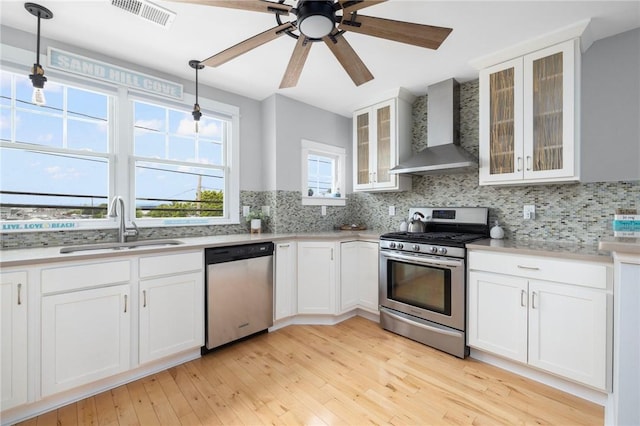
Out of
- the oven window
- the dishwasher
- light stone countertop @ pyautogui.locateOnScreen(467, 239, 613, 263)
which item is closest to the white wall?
light stone countertop @ pyautogui.locateOnScreen(467, 239, 613, 263)

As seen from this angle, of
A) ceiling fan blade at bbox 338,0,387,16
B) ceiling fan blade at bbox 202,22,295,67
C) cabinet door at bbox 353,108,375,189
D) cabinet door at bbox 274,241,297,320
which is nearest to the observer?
ceiling fan blade at bbox 338,0,387,16

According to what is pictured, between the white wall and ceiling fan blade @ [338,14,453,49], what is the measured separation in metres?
1.62

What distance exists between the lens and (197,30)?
2.09 metres

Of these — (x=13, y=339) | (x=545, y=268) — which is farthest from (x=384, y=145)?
(x=13, y=339)

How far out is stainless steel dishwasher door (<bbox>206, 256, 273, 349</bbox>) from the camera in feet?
7.90

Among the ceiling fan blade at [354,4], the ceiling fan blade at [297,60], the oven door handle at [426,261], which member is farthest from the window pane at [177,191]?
the ceiling fan blade at [354,4]

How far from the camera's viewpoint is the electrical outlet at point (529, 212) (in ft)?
8.24

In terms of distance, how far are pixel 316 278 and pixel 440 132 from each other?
2012 millimetres

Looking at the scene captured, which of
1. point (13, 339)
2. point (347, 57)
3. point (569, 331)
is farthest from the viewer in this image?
point (569, 331)

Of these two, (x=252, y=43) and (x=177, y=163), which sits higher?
(x=252, y=43)

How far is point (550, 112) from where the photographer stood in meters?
2.20

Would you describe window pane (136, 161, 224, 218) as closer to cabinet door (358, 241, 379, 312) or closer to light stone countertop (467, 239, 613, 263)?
cabinet door (358, 241, 379, 312)

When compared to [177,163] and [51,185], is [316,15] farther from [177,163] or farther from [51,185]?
[51,185]

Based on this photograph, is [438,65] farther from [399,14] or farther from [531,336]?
[531,336]
